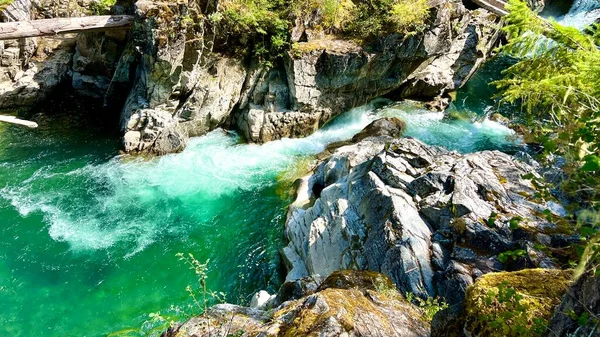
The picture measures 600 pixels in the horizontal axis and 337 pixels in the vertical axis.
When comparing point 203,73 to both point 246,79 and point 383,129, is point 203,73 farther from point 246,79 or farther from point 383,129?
point 383,129

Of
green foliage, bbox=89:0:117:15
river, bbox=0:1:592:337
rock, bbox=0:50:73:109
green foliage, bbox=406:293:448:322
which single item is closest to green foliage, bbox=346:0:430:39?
river, bbox=0:1:592:337

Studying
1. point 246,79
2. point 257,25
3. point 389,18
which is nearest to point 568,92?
point 257,25

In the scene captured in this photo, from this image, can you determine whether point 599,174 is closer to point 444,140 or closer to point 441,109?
point 444,140

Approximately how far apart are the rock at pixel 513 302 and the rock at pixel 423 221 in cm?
165

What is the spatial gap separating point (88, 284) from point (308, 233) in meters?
5.64

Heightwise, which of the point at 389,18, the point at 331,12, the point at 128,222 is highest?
the point at 389,18

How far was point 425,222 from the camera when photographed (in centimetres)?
747

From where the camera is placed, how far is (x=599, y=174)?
3.20m

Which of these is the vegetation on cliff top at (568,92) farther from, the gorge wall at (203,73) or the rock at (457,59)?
the rock at (457,59)

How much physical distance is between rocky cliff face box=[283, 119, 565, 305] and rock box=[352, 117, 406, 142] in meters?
5.08

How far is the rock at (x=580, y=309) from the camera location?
2766 mm

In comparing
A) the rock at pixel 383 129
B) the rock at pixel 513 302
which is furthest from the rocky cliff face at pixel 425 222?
the rock at pixel 383 129

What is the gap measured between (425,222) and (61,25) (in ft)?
46.3

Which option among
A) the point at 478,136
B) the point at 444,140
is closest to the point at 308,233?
the point at 444,140
